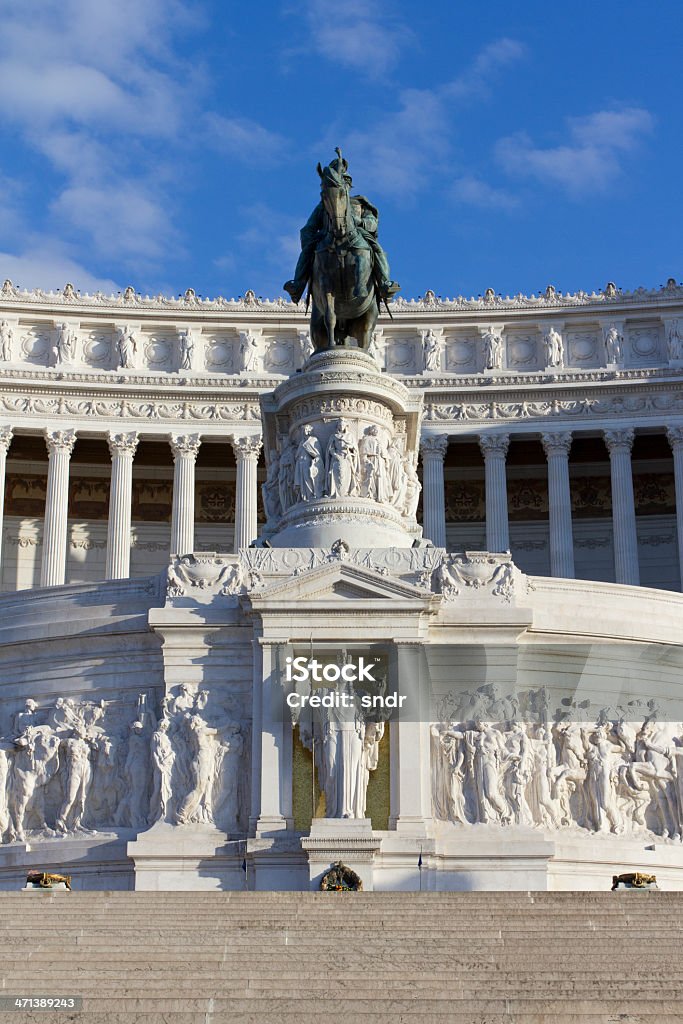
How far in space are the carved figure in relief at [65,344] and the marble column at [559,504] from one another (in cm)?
1800

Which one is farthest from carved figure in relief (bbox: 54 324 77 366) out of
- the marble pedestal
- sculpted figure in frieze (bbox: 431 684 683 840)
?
the marble pedestal

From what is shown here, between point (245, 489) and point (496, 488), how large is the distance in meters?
9.19

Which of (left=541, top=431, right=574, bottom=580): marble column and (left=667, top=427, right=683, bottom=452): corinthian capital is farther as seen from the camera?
(left=667, top=427, right=683, bottom=452): corinthian capital

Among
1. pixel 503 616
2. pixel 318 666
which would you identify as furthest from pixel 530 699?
pixel 318 666

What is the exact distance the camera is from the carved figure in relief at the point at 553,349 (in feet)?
207

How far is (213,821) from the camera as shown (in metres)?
26.0

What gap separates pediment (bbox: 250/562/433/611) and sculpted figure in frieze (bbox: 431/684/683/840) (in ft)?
6.21

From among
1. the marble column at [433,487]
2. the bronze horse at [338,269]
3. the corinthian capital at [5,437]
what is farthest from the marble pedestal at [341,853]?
the corinthian capital at [5,437]

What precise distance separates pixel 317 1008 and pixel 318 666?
10.7 meters

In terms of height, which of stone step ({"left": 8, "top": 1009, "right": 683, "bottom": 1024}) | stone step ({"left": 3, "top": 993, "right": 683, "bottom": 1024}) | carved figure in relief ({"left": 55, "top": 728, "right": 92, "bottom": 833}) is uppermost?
carved figure in relief ({"left": 55, "top": 728, "right": 92, "bottom": 833})

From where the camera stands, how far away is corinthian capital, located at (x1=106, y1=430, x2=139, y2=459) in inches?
2395

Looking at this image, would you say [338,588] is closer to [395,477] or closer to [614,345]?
[395,477]

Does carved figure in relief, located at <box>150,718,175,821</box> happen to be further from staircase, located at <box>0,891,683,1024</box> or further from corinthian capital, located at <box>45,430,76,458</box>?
corinthian capital, located at <box>45,430,76,458</box>

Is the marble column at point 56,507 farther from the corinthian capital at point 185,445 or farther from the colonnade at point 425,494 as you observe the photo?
the corinthian capital at point 185,445
